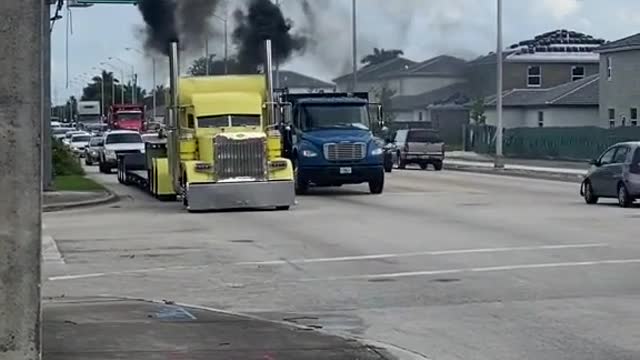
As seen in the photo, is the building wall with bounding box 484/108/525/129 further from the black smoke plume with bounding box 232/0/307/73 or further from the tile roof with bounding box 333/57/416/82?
the black smoke plume with bounding box 232/0/307/73

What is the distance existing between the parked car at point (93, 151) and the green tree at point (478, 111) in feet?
88.9

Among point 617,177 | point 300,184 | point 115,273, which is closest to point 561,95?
point 300,184

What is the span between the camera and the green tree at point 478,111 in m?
89.2

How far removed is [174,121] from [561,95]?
54214 millimetres

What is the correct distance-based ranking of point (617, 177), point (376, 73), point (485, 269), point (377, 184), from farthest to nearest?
point (376, 73)
point (377, 184)
point (617, 177)
point (485, 269)

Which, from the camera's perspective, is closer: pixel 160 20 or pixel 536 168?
pixel 160 20

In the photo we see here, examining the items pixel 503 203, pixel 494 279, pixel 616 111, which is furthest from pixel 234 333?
pixel 616 111

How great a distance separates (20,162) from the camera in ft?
24.9

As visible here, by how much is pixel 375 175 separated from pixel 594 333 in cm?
2463

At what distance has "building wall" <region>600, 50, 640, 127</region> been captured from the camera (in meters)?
68.5

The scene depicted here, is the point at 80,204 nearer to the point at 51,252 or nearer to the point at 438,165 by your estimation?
the point at 51,252

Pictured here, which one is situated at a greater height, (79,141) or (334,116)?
(334,116)

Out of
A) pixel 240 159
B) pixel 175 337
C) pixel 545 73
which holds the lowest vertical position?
pixel 175 337

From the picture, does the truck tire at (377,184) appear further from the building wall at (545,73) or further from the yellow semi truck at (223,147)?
the building wall at (545,73)
